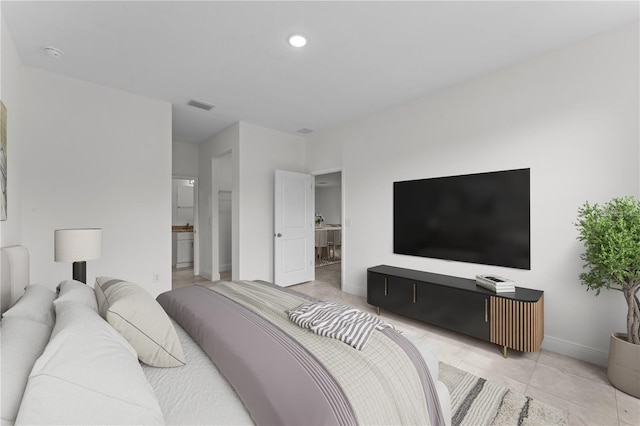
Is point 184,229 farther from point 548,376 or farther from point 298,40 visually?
point 548,376

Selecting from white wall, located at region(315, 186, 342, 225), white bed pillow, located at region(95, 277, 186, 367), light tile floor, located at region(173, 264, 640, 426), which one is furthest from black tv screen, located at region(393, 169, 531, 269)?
white wall, located at region(315, 186, 342, 225)

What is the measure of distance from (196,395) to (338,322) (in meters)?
0.70

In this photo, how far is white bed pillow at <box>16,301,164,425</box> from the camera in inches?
24.9

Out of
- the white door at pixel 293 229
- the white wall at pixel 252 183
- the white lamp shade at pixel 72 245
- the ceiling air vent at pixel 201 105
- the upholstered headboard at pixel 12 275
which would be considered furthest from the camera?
the white door at pixel 293 229

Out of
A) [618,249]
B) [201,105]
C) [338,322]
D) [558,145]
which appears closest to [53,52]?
[201,105]

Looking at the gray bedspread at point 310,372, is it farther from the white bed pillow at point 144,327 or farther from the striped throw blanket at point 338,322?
the white bed pillow at point 144,327

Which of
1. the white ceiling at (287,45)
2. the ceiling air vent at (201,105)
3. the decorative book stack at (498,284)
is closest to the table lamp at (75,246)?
the white ceiling at (287,45)

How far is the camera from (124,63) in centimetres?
265

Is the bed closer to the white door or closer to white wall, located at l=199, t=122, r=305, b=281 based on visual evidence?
white wall, located at l=199, t=122, r=305, b=281

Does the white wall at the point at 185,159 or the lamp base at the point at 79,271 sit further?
the white wall at the point at 185,159

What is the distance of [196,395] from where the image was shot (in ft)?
3.39

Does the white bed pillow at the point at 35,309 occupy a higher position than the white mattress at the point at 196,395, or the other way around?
the white bed pillow at the point at 35,309

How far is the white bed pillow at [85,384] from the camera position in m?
0.63

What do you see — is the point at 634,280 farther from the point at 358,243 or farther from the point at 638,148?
the point at 358,243
